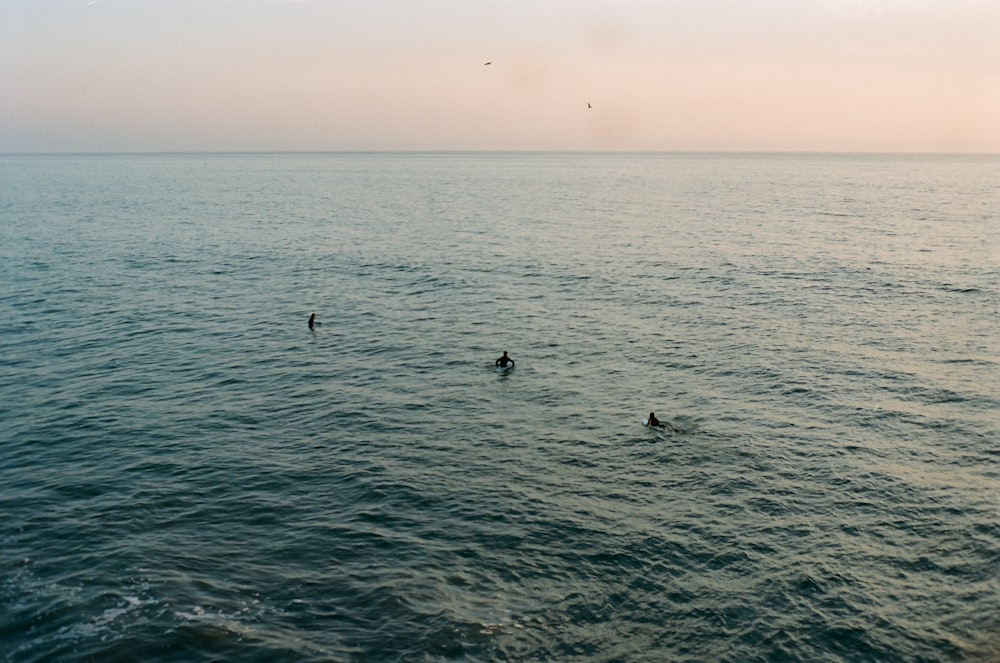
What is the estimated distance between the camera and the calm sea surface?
23.1 meters

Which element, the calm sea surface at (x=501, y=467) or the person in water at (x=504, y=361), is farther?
the person in water at (x=504, y=361)

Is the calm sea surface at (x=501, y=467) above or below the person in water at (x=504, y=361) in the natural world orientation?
below

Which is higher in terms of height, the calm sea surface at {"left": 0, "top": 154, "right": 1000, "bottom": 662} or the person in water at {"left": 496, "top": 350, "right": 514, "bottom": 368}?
the person in water at {"left": 496, "top": 350, "right": 514, "bottom": 368}

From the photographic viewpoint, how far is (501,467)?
3409 centimetres

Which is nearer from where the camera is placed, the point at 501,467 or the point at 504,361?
the point at 501,467

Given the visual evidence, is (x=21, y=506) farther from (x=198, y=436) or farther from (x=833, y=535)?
(x=833, y=535)

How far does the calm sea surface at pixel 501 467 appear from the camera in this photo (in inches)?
908

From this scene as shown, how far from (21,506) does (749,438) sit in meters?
30.7

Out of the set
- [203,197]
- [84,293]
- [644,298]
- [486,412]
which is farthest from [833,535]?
[203,197]

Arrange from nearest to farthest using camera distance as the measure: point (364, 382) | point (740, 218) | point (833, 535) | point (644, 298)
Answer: point (833, 535)
point (364, 382)
point (644, 298)
point (740, 218)

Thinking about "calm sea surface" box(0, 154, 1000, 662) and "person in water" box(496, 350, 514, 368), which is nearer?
"calm sea surface" box(0, 154, 1000, 662)

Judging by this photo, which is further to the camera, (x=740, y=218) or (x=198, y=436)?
(x=740, y=218)

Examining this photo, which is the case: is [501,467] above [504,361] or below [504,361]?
below

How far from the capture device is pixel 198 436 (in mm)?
36812
